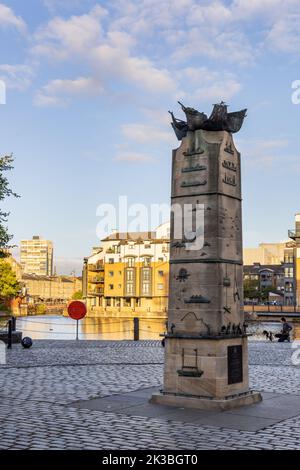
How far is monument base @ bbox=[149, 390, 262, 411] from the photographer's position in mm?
11664

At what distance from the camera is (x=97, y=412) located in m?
11.2

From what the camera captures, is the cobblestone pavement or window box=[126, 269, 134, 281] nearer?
the cobblestone pavement

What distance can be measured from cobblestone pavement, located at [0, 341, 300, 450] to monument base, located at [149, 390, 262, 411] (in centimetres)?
138

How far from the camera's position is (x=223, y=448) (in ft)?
28.0

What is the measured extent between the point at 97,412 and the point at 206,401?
209 centimetres

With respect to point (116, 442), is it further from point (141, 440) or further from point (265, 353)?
point (265, 353)

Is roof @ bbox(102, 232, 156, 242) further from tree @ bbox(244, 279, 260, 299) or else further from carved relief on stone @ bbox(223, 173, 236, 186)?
carved relief on stone @ bbox(223, 173, 236, 186)

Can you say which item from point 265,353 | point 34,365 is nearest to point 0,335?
point 34,365

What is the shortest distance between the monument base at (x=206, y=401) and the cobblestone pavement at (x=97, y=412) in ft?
4.53

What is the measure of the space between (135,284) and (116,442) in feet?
376

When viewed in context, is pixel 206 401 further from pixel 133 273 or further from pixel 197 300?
pixel 133 273

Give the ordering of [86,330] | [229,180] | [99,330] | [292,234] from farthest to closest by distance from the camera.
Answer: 1. [292,234]
2. [86,330]
3. [99,330]
4. [229,180]

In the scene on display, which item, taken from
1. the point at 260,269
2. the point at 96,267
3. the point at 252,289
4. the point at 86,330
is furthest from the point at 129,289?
the point at 86,330

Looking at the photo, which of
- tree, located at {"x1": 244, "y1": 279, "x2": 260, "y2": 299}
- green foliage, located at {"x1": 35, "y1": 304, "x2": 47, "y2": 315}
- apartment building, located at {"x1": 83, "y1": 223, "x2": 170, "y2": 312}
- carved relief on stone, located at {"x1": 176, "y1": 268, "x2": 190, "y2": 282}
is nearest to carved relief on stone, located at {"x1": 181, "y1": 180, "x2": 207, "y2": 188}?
carved relief on stone, located at {"x1": 176, "y1": 268, "x2": 190, "y2": 282}
